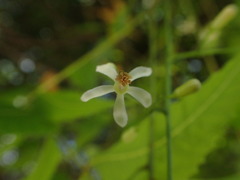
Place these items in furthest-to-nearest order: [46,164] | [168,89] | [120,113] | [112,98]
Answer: [112,98] → [46,164] → [168,89] → [120,113]

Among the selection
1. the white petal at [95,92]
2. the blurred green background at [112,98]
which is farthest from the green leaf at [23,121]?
the white petal at [95,92]

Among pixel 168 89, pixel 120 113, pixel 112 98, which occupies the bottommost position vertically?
pixel 120 113

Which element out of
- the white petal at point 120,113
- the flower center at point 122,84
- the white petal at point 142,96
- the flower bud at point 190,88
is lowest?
the white petal at point 120,113

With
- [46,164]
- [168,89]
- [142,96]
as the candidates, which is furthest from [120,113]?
[46,164]

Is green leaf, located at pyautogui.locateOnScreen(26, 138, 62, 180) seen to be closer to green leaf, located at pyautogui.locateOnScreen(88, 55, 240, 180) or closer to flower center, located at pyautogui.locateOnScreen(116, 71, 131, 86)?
green leaf, located at pyautogui.locateOnScreen(88, 55, 240, 180)

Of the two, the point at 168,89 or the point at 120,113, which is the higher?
the point at 168,89

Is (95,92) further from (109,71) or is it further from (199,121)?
(199,121)

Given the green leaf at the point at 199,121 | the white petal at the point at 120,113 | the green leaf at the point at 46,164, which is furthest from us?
the green leaf at the point at 46,164

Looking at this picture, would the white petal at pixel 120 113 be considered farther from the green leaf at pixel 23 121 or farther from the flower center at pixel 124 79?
the green leaf at pixel 23 121
